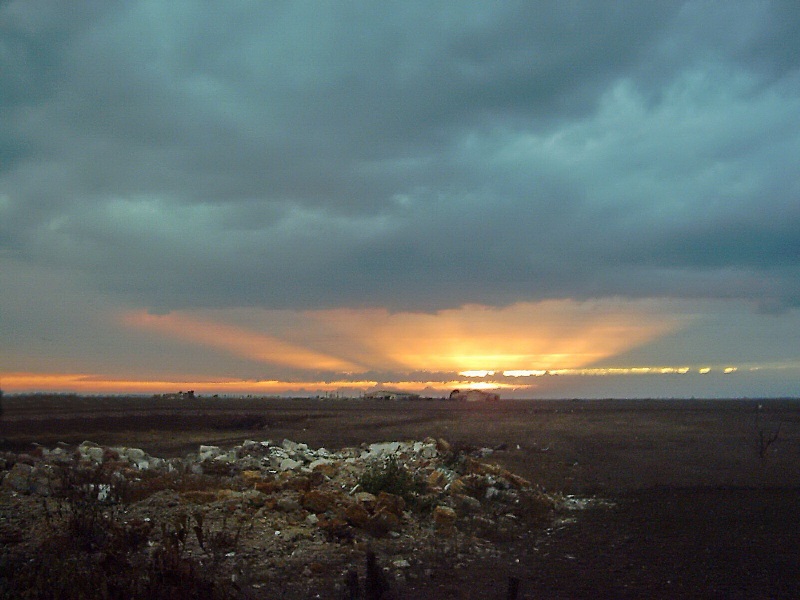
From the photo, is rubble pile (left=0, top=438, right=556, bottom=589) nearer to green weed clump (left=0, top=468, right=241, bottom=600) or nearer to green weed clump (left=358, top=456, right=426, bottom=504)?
green weed clump (left=358, top=456, right=426, bottom=504)

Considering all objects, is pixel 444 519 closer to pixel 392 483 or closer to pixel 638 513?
pixel 392 483

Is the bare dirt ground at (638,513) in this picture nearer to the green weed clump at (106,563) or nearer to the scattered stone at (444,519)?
the scattered stone at (444,519)

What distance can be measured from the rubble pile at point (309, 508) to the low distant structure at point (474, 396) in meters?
110

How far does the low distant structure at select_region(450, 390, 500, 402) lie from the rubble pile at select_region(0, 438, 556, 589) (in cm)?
10993

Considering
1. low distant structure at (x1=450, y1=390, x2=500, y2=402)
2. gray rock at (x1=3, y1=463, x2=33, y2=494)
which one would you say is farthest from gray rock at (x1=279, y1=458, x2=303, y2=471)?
low distant structure at (x1=450, y1=390, x2=500, y2=402)

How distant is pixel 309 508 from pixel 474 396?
395ft

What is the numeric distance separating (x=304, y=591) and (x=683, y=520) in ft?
32.0

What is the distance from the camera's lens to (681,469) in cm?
2355

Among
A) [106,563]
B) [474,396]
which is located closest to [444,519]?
[106,563]

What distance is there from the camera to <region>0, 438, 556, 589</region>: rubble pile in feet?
33.4

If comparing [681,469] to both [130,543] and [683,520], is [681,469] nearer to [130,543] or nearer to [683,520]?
[683,520]

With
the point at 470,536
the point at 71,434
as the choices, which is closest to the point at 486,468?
the point at 470,536

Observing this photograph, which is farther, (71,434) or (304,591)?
(71,434)

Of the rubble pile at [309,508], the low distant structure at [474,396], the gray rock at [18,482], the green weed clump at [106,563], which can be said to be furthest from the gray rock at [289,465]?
the low distant structure at [474,396]
